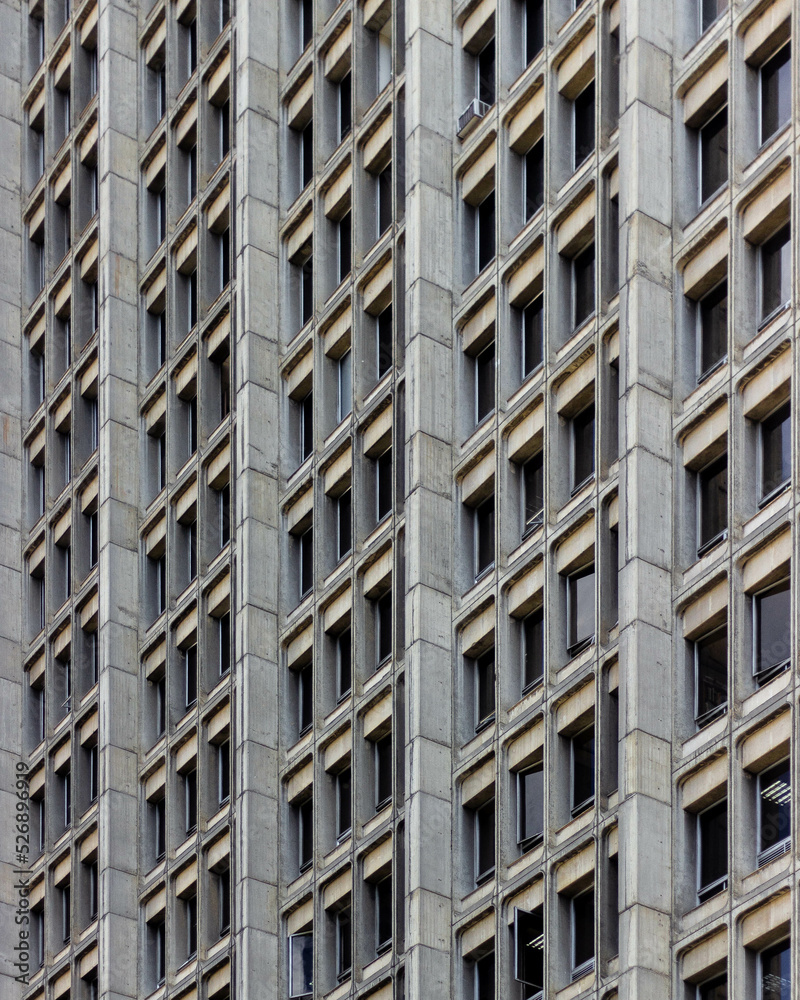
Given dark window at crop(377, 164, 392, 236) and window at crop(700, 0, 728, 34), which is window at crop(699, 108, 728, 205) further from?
dark window at crop(377, 164, 392, 236)

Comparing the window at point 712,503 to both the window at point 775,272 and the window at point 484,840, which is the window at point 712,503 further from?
the window at point 484,840

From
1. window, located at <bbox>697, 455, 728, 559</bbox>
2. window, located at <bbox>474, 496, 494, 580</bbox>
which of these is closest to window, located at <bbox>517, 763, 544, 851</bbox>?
window, located at <bbox>474, 496, 494, 580</bbox>

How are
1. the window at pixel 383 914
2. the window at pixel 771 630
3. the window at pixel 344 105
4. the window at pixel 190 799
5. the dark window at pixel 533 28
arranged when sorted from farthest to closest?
the window at pixel 190 799 → the window at pixel 344 105 → the dark window at pixel 533 28 → the window at pixel 383 914 → the window at pixel 771 630

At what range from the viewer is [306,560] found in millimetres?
60312

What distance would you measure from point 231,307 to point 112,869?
14.5m

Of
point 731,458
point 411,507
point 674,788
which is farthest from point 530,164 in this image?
point 674,788

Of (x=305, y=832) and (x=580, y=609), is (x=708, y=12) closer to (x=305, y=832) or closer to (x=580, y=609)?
(x=580, y=609)

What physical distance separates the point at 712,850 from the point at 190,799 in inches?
869

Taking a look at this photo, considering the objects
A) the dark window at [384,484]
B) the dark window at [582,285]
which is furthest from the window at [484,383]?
the dark window at [384,484]

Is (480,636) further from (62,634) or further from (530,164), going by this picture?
(62,634)

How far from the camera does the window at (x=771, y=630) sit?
43.4 m

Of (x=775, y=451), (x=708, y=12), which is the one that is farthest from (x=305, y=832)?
(x=708, y=12)

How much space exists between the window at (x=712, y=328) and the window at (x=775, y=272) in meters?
1.10

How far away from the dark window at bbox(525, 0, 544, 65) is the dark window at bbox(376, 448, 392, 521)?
941 cm
